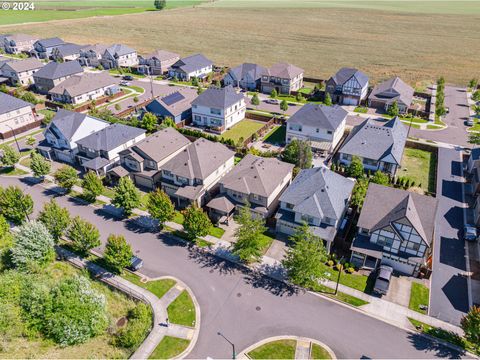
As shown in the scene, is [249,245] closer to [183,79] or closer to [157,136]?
[157,136]

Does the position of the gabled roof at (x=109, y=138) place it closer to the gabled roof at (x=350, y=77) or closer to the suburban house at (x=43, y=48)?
the gabled roof at (x=350, y=77)

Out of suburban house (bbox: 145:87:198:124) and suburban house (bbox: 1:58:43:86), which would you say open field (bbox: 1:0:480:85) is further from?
suburban house (bbox: 1:58:43:86)

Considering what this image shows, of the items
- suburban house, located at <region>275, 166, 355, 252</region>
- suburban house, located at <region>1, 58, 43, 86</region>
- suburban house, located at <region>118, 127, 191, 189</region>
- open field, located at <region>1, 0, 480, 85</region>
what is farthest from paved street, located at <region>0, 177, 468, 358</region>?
open field, located at <region>1, 0, 480, 85</region>

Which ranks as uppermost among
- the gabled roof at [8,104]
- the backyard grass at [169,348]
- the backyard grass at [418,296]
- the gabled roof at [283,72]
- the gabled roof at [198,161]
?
the gabled roof at [283,72]

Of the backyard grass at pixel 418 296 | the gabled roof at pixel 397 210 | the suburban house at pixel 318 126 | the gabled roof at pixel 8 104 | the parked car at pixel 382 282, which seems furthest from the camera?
the gabled roof at pixel 8 104

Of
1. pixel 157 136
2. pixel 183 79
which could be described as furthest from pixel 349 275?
pixel 183 79

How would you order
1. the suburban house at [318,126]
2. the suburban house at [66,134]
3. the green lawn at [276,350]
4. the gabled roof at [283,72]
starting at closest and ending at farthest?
1. the green lawn at [276,350]
2. the suburban house at [66,134]
3. the suburban house at [318,126]
4. the gabled roof at [283,72]

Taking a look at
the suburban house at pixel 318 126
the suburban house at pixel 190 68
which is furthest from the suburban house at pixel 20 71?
the suburban house at pixel 318 126
